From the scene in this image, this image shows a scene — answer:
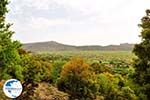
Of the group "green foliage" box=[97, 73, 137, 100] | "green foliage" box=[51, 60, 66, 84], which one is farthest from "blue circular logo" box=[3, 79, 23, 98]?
"green foliage" box=[51, 60, 66, 84]

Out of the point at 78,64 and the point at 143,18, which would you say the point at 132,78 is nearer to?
the point at 143,18

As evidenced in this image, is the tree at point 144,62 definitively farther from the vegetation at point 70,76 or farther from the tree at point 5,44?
the tree at point 5,44

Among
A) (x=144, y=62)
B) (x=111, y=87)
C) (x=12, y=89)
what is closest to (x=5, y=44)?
(x=144, y=62)

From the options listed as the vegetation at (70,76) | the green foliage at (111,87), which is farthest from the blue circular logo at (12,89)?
the green foliage at (111,87)

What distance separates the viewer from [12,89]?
19.7 metres

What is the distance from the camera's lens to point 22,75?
254 feet

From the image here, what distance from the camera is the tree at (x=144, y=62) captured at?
Answer: 30453 mm

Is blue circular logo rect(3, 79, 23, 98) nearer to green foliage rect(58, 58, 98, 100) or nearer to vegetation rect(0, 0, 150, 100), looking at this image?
vegetation rect(0, 0, 150, 100)

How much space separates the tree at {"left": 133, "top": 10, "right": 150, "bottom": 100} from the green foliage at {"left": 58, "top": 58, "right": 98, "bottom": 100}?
6857 cm

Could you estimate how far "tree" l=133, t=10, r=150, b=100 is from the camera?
99.9ft

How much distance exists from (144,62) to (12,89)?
42.6 feet

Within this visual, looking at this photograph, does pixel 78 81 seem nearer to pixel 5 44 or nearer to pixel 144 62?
pixel 5 44

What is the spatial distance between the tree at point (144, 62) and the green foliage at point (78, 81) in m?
68.6

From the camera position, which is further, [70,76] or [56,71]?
[56,71]
